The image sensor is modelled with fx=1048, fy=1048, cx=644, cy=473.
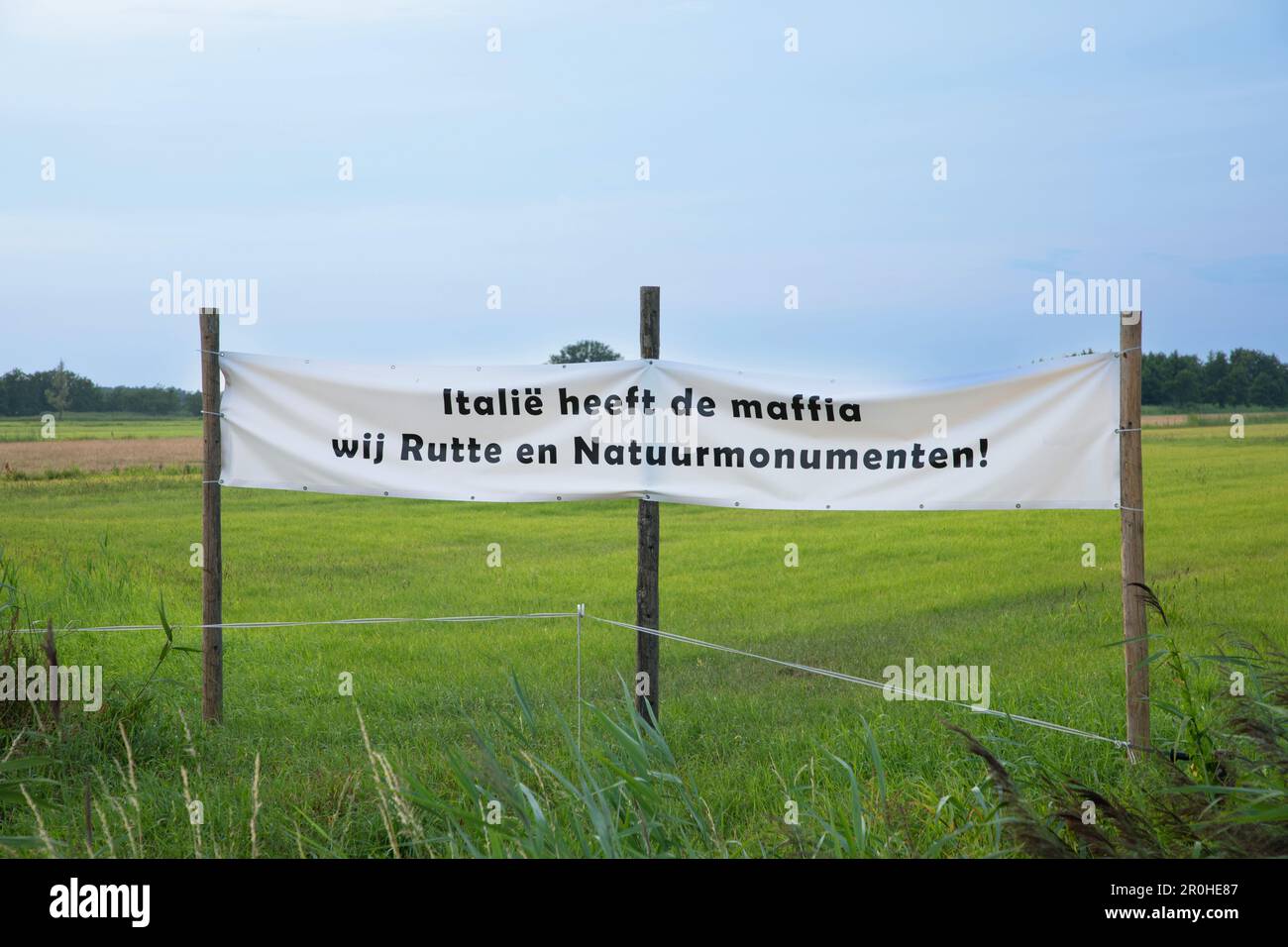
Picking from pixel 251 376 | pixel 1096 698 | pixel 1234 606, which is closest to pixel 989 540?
pixel 1234 606

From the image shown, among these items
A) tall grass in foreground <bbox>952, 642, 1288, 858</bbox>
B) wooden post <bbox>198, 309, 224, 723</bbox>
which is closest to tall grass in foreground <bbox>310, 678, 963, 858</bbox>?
tall grass in foreground <bbox>952, 642, 1288, 858</bbox>

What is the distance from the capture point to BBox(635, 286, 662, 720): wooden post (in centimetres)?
681

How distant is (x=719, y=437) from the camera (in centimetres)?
679

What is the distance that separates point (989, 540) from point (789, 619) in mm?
5108

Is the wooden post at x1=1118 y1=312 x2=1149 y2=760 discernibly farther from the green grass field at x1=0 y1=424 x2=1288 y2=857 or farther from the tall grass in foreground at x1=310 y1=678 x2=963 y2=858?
the tall grass in foreground at x1=310 y1=678 x2=963 y2=858

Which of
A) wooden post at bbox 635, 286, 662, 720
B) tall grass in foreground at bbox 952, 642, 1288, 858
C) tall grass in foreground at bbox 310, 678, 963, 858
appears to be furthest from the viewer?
wooden post at bbox 635, 286, 662, 720

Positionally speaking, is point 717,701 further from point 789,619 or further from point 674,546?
point 674,546

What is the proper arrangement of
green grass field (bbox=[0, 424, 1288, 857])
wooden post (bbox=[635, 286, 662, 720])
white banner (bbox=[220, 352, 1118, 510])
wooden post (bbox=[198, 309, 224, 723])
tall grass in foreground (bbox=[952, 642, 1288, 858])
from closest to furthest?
tall grass in foreground (bbox=[952, 642, 1288, 858]), green grass field (bbox=[0, 424, 1288, 857]), white banner (bbox=[220, 352, 1118, 510]), wooden post (bbox=[635, 286, 662, 720]), wooden post (bbox=[198, 309, 224, 723])

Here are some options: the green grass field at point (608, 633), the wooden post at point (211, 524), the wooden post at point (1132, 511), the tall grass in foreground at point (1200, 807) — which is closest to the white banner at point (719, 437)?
the wooden post at point (1132, 511)

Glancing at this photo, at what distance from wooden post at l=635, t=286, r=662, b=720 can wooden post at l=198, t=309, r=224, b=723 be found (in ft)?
9.65

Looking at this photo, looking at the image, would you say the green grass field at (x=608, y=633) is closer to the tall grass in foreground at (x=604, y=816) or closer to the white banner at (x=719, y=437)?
the tall grass in foreground at (x=604, y=816)
